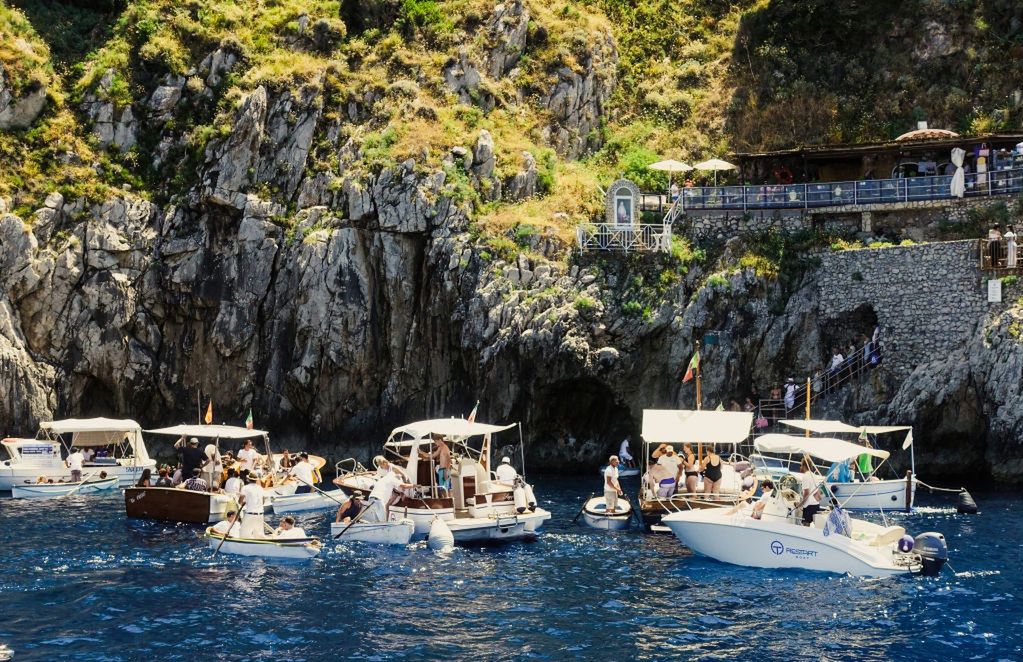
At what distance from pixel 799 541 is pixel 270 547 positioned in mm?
13922

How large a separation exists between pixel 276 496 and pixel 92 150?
25.9m

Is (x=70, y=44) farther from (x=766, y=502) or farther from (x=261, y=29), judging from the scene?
(x=766, y=502)

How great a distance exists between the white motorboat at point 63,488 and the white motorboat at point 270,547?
52.3ft

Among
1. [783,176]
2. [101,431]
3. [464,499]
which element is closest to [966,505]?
[464,499]

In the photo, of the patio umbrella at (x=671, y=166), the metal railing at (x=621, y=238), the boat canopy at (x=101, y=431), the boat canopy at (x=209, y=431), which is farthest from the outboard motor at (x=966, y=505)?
the boat canopy at (x=101, y=431)

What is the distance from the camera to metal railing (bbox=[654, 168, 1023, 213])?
51469mm

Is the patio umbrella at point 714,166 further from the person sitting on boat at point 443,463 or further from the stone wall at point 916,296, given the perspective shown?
the person sitting on boat at point 443,463

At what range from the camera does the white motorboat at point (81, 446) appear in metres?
45.0

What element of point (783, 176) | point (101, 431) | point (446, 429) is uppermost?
point (783, 176)

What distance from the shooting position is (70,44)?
2442 inches

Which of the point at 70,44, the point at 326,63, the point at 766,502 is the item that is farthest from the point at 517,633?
the point at 70,44

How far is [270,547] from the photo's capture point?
3092 centimetres

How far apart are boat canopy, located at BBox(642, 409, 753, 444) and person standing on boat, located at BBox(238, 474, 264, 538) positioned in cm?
1268

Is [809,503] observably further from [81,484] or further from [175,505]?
[81,484]
